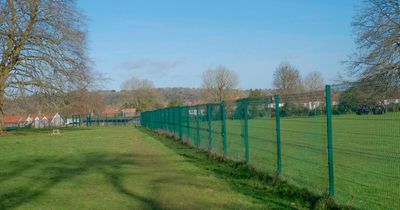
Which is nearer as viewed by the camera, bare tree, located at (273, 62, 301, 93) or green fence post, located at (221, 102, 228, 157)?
green fence post, located at (221, 102, 228, 157)

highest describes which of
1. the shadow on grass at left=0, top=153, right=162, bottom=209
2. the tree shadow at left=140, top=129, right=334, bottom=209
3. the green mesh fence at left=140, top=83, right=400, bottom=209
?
the green mesh fence at left=140, top=83, right=400, bottom=209

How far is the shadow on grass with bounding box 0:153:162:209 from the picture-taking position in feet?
29.1

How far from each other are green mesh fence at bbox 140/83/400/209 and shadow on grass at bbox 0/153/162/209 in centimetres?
288

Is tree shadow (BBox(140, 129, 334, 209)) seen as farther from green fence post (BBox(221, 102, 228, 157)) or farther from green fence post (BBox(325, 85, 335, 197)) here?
green fence post (BBox(221, 102, 228, 157))

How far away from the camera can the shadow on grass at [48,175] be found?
8.88m

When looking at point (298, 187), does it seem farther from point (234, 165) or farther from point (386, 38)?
point (386, 38)

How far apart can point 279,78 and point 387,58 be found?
4764 centimetres

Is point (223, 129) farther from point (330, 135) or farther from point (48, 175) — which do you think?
point (330, 135)

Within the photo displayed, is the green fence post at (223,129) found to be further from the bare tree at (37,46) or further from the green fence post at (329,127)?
the bare tree at (37,46)

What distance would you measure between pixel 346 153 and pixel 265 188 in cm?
160

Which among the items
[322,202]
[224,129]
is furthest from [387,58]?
[322,202]

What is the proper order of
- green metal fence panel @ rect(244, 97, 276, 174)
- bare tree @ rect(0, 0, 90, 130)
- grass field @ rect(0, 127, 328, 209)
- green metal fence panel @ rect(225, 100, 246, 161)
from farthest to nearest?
bare tree @ rect(0, 0, 90, 130) < green metal fence panel @ rect(225, 100, 246, 161) < green metal fence panel @ rect(244, 97, 276, 174) < grass field @ rect(0, 127, 328, 209)

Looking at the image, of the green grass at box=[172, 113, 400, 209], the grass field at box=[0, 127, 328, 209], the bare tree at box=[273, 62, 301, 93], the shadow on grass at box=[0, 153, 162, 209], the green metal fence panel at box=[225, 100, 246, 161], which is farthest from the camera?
the bare tree at box=[273, 62, 301, 93]

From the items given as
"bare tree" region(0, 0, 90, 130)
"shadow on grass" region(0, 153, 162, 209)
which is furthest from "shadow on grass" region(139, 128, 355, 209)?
"bare tree" region(0, 0, 90, 130)
